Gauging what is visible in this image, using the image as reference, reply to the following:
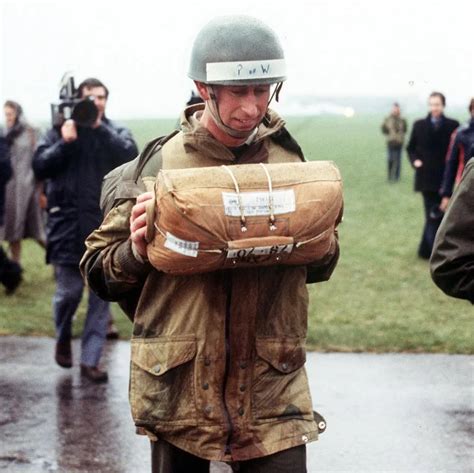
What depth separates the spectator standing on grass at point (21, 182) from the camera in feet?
41.5

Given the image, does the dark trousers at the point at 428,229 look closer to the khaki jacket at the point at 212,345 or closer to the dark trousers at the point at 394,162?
the khaki jacket at the point at 212,345

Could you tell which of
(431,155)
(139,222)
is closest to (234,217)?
(139,222)

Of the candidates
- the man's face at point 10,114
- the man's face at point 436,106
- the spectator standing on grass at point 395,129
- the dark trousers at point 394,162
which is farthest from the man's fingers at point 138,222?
the dark trousers at point 394,162

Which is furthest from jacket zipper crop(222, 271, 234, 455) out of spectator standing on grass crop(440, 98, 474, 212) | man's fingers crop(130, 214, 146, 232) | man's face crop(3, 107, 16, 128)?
man's face crop(3, 107, 16, 128)

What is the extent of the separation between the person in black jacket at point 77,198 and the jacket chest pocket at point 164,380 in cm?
408

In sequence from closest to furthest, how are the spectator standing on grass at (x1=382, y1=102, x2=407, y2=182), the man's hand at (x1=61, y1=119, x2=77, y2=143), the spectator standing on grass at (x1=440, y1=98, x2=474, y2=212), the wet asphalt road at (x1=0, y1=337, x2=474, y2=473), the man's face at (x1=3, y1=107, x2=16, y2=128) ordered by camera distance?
the wet asphalt road at (x1=0, y1=337, x2=474, y2=473), the man's hand at (x1=61, y1=119, x2=77, y2=143), the spectator standing on grass at (x1=440, y1=98, x2=474, y2=212), the man's face at (x1=3, y1=107, x2=16, y2=128), the spectator standing on grass at (x1=382, y1=102, x2=407, y2=182)

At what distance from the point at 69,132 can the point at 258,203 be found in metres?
4.48

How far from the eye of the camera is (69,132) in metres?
7.54

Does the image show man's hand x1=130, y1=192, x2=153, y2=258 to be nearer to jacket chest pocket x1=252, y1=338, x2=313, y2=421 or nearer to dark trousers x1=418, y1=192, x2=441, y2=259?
jacket chest pocket x1=252, y1=338, x2=313, y2=421

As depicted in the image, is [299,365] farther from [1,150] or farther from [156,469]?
[1,150]

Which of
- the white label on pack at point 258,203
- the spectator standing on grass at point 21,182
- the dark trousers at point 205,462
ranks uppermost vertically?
the white label on pack at point 258,203

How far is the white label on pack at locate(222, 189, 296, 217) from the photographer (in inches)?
127

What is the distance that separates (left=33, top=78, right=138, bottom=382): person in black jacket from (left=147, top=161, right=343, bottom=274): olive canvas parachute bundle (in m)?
4.39

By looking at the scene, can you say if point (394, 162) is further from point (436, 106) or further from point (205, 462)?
point (205, 462)
